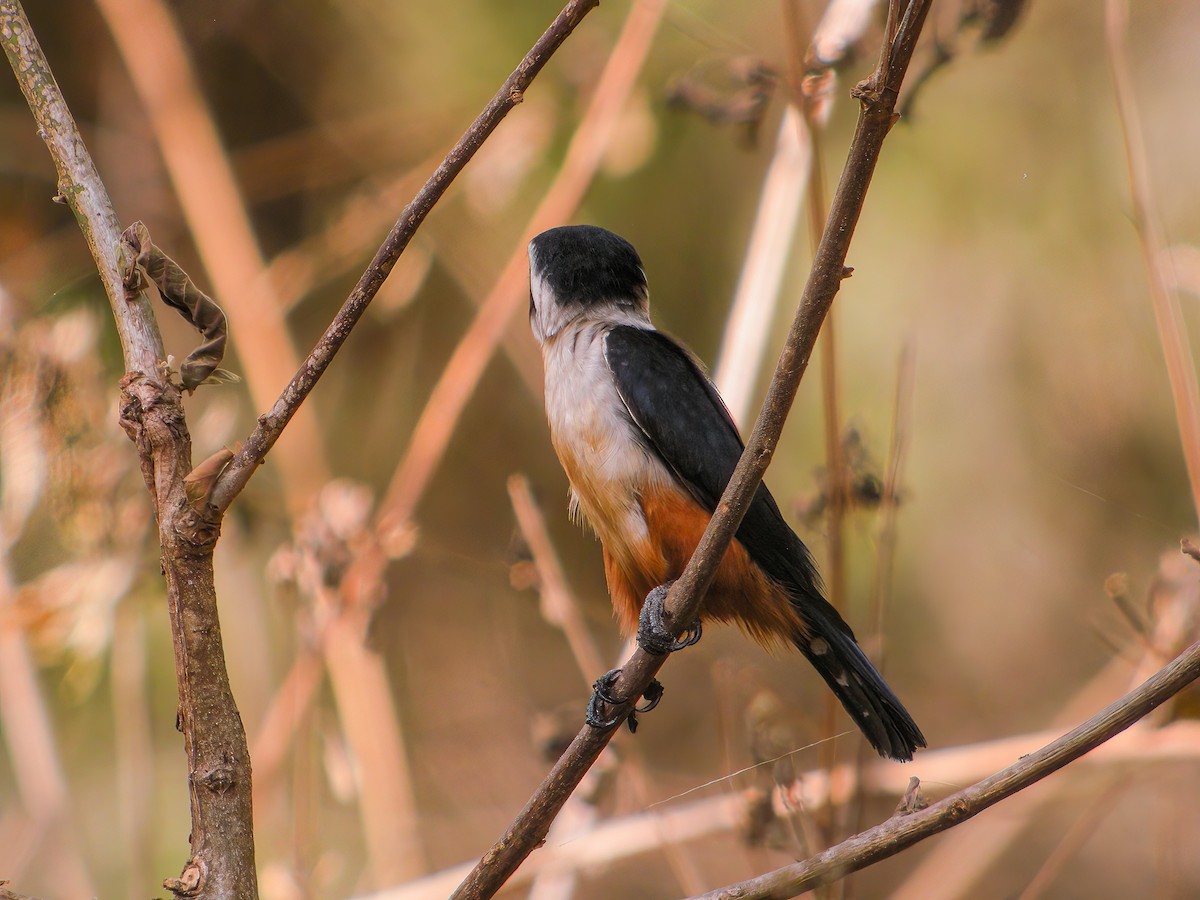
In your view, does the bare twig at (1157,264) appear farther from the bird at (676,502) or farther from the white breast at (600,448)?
the white breast at (600,448)

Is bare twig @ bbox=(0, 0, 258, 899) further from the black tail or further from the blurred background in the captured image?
the blurred background

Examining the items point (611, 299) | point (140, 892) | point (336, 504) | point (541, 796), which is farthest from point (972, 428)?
point (140, 892)

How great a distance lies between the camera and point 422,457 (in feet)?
10.4

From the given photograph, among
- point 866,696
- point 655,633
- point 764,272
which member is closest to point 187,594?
point 655,633

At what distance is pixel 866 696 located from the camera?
1867 millimetres

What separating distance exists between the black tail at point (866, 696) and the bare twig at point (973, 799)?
64cm

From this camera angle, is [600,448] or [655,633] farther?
[600,448]

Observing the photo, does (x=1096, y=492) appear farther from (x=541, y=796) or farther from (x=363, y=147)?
(x=363, y=147)

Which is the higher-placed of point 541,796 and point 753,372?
point 753,372

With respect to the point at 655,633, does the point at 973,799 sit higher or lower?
lower

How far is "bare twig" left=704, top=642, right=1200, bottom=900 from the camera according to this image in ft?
3.56

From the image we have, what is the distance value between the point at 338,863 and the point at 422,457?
4.04 feet

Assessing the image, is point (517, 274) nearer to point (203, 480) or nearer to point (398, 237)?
point (398, 237)

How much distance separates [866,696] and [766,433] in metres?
0.89
